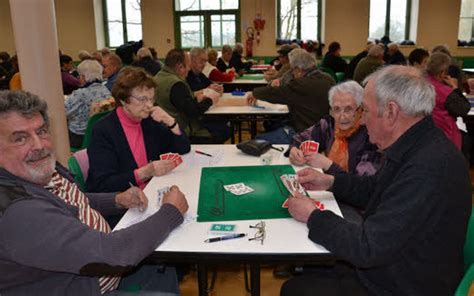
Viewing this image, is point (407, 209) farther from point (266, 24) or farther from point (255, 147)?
point (266, 24)

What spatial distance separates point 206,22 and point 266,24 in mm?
1703

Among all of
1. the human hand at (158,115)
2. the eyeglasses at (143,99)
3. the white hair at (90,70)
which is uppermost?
the white hair at (90,70)

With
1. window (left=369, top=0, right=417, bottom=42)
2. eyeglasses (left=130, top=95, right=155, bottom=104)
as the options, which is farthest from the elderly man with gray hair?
window (left=369, top=0, right=417, bottom=42)

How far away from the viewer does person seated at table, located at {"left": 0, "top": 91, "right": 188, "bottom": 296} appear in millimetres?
1211

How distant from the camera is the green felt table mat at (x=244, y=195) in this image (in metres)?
1.91

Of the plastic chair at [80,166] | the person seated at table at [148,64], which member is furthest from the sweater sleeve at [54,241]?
the person seated at table at [148,64]

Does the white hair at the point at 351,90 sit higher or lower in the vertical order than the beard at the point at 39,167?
higher

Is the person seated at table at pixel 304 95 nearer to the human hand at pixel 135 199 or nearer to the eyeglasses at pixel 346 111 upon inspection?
the eyeglasses at pixel 346 111

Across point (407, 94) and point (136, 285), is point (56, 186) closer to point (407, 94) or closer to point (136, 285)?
point (136, 285)

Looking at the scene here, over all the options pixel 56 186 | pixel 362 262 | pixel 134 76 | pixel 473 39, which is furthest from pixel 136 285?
pixel 473 39

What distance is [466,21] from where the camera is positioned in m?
11.5

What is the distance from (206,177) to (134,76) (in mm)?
798

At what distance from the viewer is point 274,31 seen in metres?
11.9

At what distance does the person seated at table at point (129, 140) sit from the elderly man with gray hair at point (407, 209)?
1.13 m
